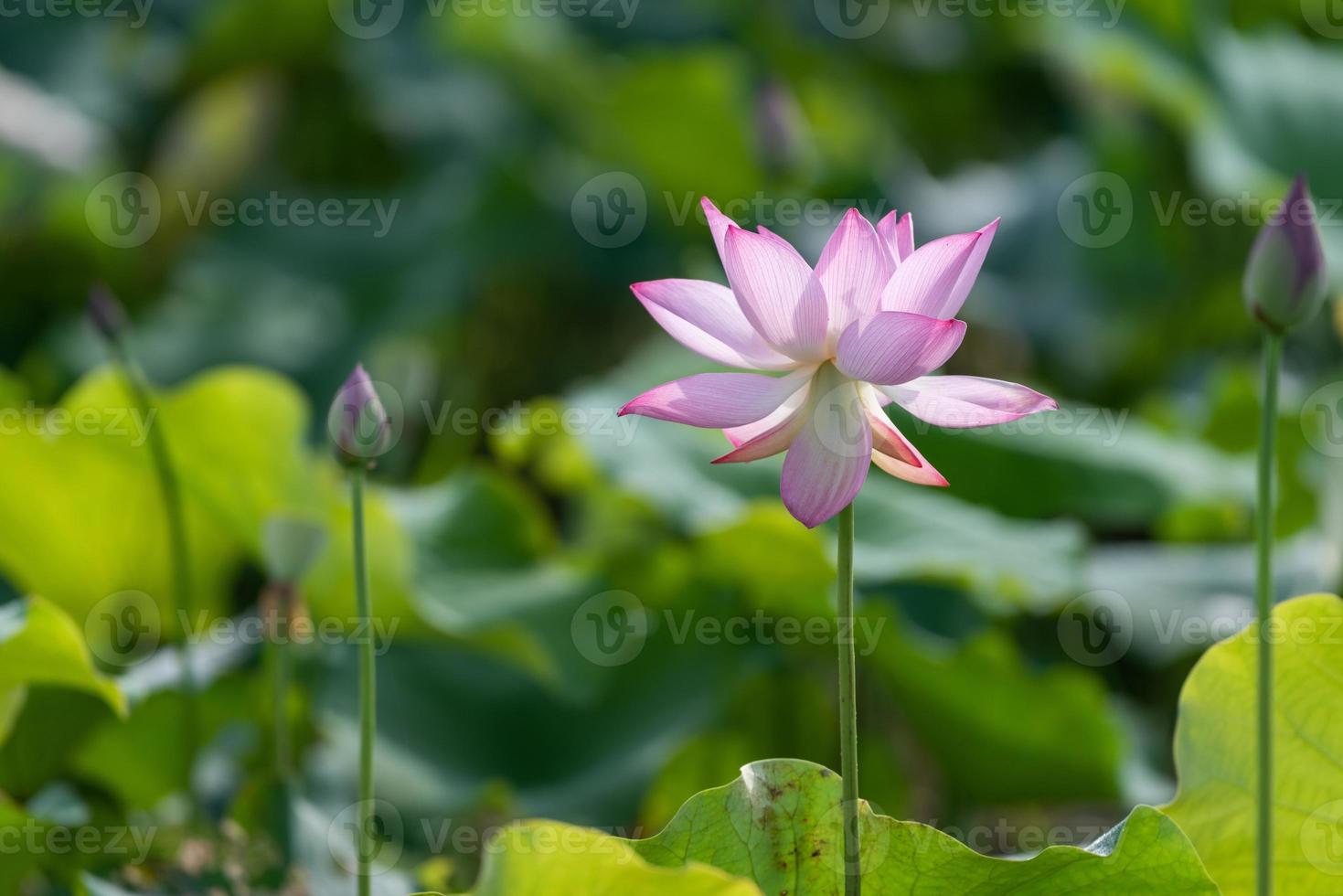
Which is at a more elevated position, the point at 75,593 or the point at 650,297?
the point at 650,297

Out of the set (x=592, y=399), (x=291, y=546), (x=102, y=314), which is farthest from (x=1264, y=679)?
(x=592, y=399)

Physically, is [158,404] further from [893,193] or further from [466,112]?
[466,112]

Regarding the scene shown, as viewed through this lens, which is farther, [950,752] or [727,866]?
[950,752]

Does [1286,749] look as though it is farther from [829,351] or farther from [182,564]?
[182,564]

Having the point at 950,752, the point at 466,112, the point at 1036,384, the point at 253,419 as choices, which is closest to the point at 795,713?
the point at 950,752

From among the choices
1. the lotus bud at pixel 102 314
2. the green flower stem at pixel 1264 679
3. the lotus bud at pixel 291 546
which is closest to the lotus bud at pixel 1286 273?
the green flower stem at pixel 1264 679
